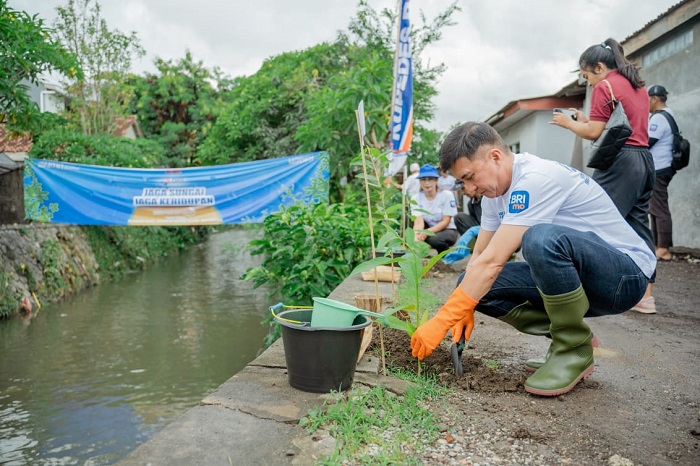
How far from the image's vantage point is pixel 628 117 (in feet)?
11.3

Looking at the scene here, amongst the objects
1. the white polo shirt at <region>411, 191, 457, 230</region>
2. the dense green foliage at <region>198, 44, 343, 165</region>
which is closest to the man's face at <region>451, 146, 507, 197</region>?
the white polo shirt at <region>411, 191, 457, 230</region>

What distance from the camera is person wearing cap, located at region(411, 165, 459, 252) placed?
6.14m

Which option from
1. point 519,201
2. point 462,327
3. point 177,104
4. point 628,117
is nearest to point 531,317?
point 462,327

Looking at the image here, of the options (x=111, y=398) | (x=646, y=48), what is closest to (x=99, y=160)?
(x=111, y=398)

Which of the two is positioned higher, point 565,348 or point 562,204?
point 562,204

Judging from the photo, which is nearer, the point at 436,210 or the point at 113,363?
the point at 113,363

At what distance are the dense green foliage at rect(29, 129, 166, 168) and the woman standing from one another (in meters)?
9.16

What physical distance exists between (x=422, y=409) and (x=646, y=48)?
7709mm

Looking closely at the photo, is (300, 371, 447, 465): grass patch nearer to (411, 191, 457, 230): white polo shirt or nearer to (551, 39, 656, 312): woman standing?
(551, 39, 656, 312): woman standing

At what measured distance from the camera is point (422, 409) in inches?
78.7

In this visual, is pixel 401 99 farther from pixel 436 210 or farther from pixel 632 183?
pixel 632 183

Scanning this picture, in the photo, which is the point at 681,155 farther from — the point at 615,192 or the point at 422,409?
the point at 422,409

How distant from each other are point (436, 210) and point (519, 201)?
4167 millimetres

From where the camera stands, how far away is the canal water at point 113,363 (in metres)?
3.67
